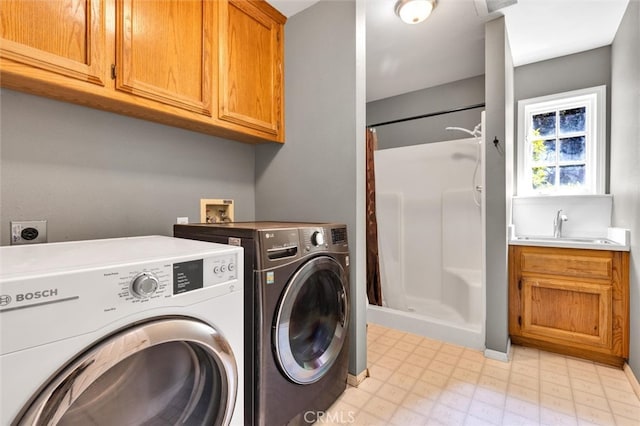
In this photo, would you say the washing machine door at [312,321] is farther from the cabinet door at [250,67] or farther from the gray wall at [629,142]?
the gray wall at [629,142]

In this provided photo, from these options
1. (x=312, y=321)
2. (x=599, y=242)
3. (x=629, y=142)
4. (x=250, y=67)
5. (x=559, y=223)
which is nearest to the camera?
(x=312, y=321)

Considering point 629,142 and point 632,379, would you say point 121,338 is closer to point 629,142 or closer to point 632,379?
point 632,379

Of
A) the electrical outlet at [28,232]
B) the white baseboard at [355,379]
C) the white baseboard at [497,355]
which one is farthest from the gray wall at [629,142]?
the electrical outlet at [28,232]

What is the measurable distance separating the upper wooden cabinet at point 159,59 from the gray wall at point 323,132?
125 millimetres

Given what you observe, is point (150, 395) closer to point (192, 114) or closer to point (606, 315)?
point (192, 114)

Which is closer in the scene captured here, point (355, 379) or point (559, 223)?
point (355, 379)

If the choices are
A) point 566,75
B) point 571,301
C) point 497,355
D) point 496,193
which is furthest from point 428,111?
point 497,355

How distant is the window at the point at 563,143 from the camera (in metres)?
2.37

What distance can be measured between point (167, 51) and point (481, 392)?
2388 mm

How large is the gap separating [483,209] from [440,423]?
1.37 meters

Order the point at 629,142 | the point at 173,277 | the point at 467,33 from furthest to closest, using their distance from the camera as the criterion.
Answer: the point at 467,33 → the point at 629,142 → the point at 173,277

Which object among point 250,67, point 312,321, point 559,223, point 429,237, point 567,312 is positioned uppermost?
point 250,67

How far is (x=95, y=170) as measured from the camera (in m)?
1.33

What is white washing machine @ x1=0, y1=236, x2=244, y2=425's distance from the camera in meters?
0.54
